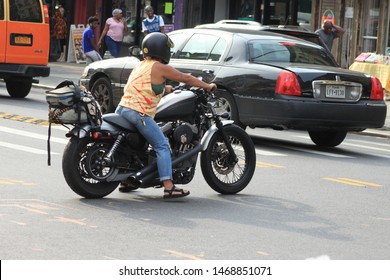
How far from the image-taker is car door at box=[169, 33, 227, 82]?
15820mm

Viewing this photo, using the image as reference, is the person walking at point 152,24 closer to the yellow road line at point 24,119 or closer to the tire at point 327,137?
the yellow road line at point 24,119

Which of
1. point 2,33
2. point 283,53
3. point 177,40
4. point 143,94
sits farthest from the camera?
point 2,33

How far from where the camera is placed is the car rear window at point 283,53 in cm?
1571

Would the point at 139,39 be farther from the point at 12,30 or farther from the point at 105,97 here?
the point at 105,97

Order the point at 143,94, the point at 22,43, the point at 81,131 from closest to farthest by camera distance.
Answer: the point at 81,131 → the point at 143,94 → the point at 22,43

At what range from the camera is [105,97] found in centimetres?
1748

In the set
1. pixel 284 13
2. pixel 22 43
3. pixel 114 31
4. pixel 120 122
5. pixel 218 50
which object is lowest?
pixel 120 122

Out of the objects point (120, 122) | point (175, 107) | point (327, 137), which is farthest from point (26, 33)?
point (120, 122)

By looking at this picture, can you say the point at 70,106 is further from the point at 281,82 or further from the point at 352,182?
the point at 281,82

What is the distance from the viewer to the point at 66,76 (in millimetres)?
29344

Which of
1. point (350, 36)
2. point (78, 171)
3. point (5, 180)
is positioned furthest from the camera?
point (350, 36)

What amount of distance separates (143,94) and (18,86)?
1191 centimetres

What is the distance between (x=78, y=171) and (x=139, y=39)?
1060 inches
